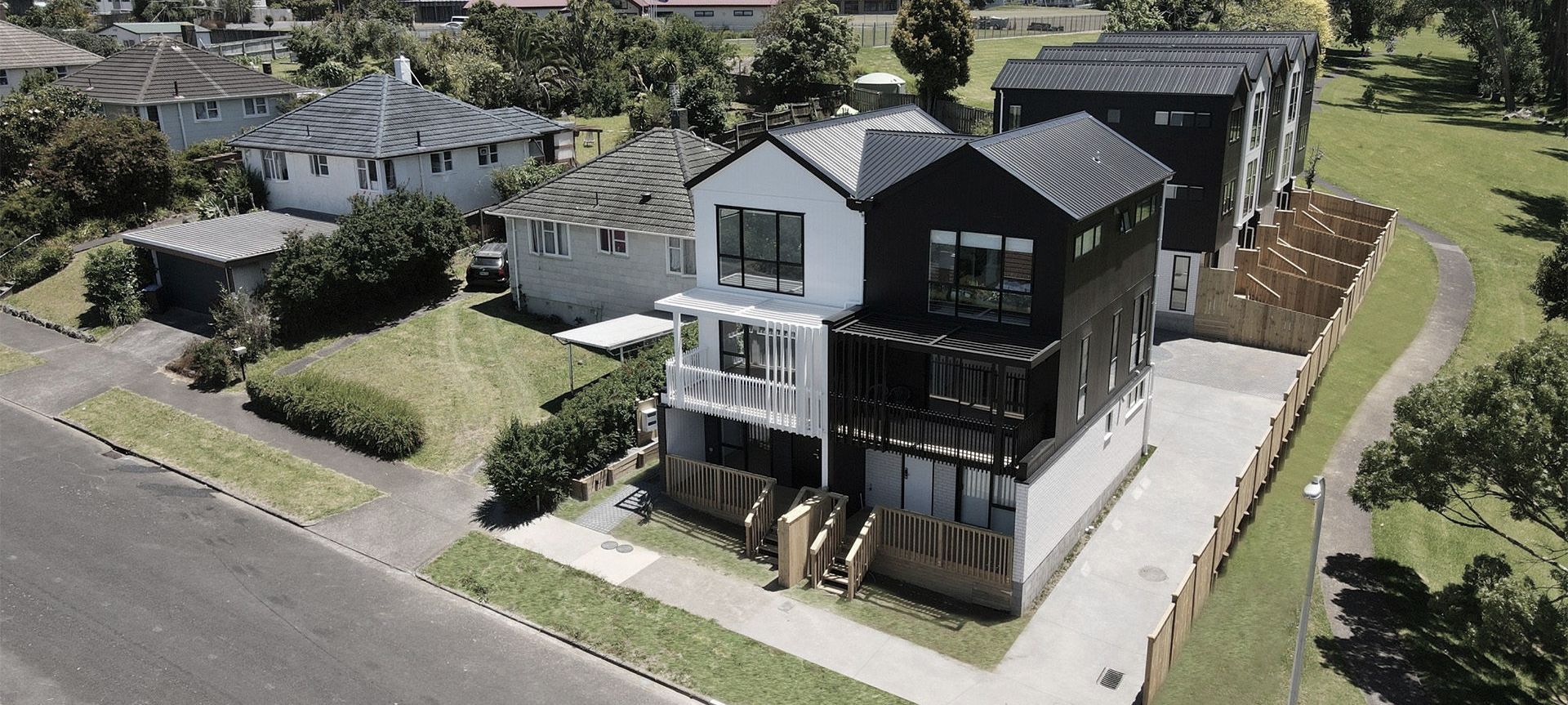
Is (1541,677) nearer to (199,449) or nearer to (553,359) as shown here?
(553,359)

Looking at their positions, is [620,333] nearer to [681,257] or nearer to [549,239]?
[681,257]

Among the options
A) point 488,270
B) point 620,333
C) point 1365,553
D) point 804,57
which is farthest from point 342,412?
point 804,57

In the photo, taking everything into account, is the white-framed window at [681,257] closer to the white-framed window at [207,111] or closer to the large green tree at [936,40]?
the large green tree at [936,40]

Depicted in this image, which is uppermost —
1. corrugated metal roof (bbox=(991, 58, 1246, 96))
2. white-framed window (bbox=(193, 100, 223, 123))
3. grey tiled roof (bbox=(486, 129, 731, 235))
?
corrugated metal roof (bbox=(991, 58, 1246, 96))

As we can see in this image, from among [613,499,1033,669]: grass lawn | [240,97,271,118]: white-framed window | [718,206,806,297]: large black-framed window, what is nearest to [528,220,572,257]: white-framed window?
[718,206,806,297]: large black-framed window

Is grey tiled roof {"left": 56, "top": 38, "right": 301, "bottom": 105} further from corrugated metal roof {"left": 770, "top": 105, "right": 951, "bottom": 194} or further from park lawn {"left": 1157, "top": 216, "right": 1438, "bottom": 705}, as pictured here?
park lawn {"left": 1157, "top": 216, "right": 1438, "bottom": 705}

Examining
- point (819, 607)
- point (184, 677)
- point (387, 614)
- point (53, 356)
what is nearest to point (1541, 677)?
point (819, 607)
